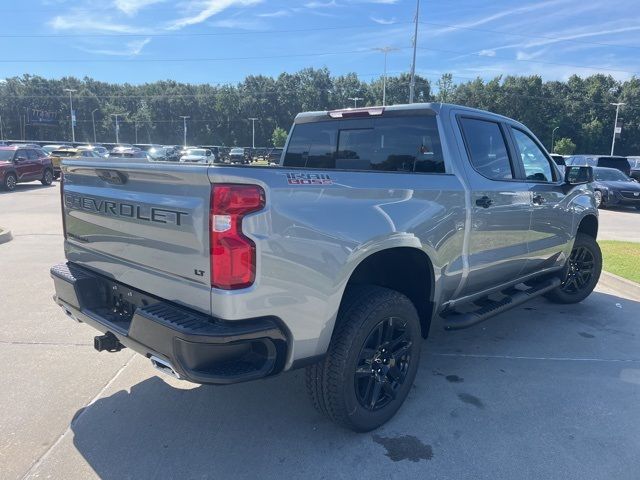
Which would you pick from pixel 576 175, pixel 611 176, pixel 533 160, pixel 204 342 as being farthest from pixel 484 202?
pixel 611 176

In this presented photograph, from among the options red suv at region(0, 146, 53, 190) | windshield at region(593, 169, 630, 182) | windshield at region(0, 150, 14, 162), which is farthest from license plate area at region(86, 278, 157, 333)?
windshield at region(0, 150, 14, 162)

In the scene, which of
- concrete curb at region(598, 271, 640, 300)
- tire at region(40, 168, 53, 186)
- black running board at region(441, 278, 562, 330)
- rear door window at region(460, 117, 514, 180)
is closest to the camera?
black running board at region(441, 278, 562, 330)

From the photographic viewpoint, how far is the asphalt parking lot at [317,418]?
274cm

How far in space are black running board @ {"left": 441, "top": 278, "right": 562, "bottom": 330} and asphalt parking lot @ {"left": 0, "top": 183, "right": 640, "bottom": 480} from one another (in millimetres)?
495

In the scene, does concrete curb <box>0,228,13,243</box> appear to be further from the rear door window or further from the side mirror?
the side mirror

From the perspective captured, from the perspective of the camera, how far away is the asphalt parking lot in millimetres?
2738

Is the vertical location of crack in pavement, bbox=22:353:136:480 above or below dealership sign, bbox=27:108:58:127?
below

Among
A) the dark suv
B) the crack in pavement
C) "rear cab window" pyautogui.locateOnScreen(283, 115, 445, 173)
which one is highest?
"rear cab window" pyautogui.locateOnScreen(283, 115, 445, 173)

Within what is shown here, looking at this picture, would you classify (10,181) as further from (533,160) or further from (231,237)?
(231,237)

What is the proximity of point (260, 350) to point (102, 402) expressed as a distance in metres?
1.64

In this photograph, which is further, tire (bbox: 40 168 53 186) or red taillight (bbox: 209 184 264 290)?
tire (bbox: 40 168 53 186)

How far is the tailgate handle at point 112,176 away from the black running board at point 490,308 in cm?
246

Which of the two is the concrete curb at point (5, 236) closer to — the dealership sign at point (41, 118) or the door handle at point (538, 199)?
the door handle at point (538, 199)

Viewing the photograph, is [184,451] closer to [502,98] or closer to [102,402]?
[102,402]
